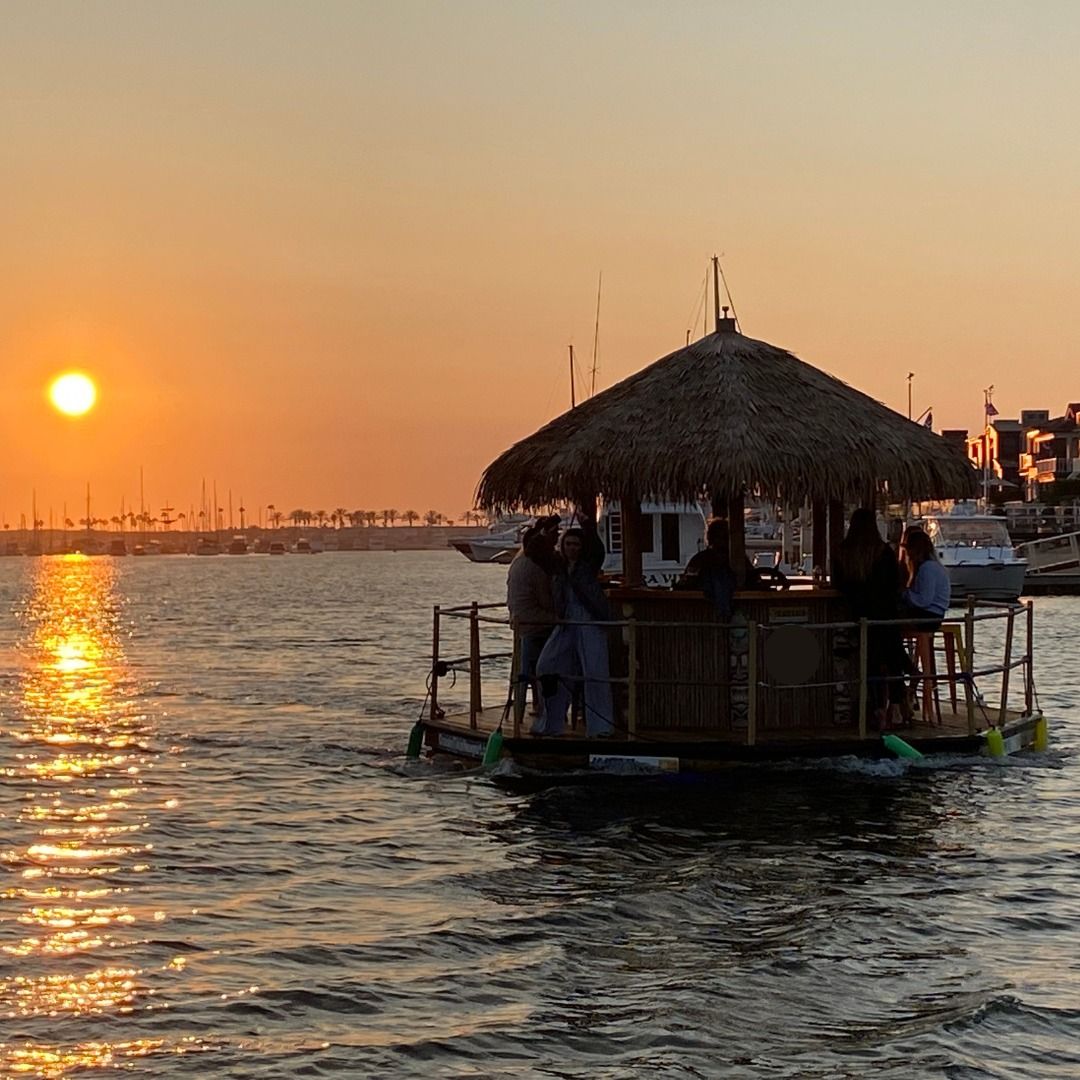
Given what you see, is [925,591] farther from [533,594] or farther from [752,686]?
[533,594]

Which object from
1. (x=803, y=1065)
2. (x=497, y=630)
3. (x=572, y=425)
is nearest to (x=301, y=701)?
(x=572, y=425)

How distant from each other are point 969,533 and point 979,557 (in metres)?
3.04

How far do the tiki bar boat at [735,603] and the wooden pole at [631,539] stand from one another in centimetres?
3

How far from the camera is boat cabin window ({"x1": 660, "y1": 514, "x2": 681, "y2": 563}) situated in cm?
5397

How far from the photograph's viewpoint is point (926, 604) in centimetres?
1795

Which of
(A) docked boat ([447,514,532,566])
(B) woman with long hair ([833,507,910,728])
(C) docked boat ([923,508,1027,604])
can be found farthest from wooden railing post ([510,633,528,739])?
(A) docked boat ([447,514,532,566])

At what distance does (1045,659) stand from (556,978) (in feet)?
96.7

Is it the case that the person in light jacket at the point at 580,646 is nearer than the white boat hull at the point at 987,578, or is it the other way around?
the person in light jacket at the point at 580,646

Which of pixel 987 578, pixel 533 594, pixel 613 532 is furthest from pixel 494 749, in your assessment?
pixel 987 578

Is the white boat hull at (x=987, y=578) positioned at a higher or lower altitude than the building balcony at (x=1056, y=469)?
lower

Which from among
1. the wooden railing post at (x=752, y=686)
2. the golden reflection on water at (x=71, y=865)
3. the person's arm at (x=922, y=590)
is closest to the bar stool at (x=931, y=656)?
the person's arm at (x=922, y=590)

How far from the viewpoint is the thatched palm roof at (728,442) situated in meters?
17.3

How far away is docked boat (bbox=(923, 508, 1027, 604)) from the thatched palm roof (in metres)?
41.6

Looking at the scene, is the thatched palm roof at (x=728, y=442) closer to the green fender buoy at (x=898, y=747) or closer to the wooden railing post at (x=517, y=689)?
the wooden railing post at (x=517, y=689)
